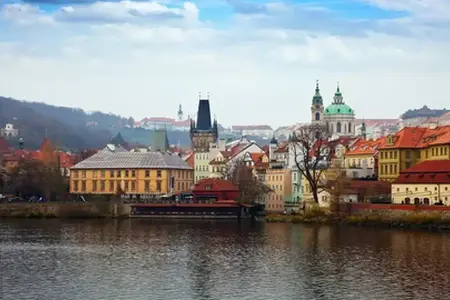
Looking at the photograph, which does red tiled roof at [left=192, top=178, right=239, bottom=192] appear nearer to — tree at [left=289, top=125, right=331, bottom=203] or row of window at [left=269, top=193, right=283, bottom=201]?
row of window at [left=269, top=193, right=283, bottom=201]

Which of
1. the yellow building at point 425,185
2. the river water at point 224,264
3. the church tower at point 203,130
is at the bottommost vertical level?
the river water at point 224,264

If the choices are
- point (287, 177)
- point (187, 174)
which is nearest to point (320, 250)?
point (287, 177)

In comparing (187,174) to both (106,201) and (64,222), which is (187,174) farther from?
(64,222)

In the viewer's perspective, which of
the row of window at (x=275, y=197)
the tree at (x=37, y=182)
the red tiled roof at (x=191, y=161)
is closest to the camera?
the row of window at (x=275, y=197)

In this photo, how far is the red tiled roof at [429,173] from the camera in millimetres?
87938

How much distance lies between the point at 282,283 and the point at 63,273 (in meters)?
10.8

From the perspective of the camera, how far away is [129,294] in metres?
43.2

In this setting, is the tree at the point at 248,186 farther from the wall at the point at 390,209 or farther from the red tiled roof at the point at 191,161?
the red tiled roof at the point at 191,161

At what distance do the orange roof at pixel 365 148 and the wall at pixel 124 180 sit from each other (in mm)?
21147

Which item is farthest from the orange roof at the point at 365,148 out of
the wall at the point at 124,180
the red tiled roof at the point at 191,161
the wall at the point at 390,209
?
the red tiled roof at the point at 191,161

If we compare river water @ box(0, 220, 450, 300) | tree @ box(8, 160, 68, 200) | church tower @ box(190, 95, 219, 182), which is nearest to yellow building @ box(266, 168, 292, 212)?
tree @ box(8, 160, 68, 200)

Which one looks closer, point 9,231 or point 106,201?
point 9,231

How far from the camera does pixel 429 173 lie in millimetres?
89562

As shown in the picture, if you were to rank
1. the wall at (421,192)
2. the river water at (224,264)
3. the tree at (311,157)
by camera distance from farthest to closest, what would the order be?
the tree at (311,157) → the wall at (421,192) → the river water at (224,264)
